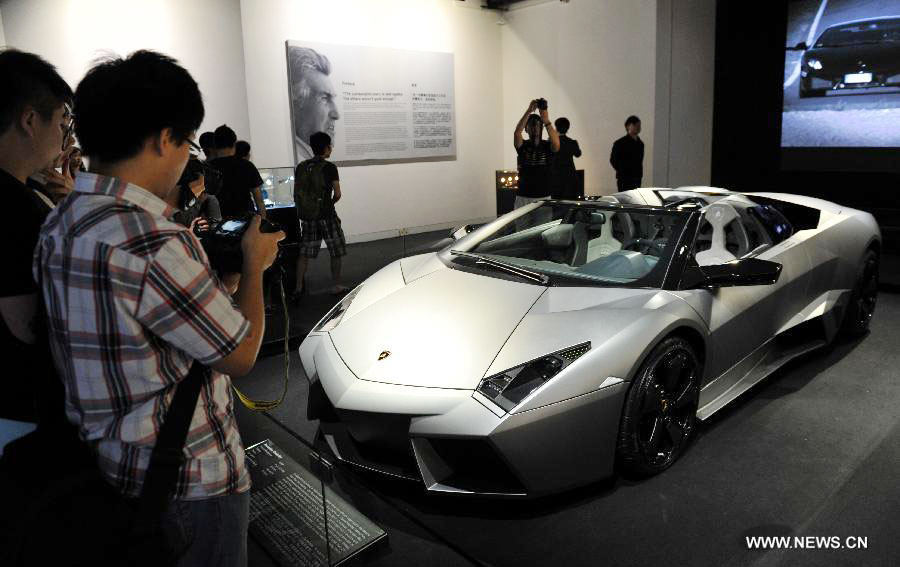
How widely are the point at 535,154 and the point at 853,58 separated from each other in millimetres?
4482

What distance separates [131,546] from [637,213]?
2.67 metres

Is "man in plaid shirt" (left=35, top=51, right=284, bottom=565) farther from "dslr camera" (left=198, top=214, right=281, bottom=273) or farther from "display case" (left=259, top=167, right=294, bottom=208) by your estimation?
"display case" (left=259, top=167, right=294, bottom=208)

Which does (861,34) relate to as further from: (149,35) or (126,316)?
(126,316)

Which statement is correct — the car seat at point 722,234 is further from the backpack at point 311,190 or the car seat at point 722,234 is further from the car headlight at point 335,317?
the backpack at point 311,190

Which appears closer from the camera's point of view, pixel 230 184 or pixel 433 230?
pixel 230 184

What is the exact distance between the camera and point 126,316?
1.00m

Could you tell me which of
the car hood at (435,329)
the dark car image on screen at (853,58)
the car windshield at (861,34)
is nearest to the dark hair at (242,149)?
Answer: the car hood at (435,329)

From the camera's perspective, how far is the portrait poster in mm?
8047

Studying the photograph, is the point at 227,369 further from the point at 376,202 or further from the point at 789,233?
the point at 376,202

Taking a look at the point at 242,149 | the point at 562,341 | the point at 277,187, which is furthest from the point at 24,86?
the point at 277,187

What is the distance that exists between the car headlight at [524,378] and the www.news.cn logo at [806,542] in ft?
2.81

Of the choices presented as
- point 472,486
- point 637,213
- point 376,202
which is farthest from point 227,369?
point 376,202

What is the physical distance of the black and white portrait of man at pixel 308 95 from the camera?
793cm

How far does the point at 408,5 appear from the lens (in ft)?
29.2
